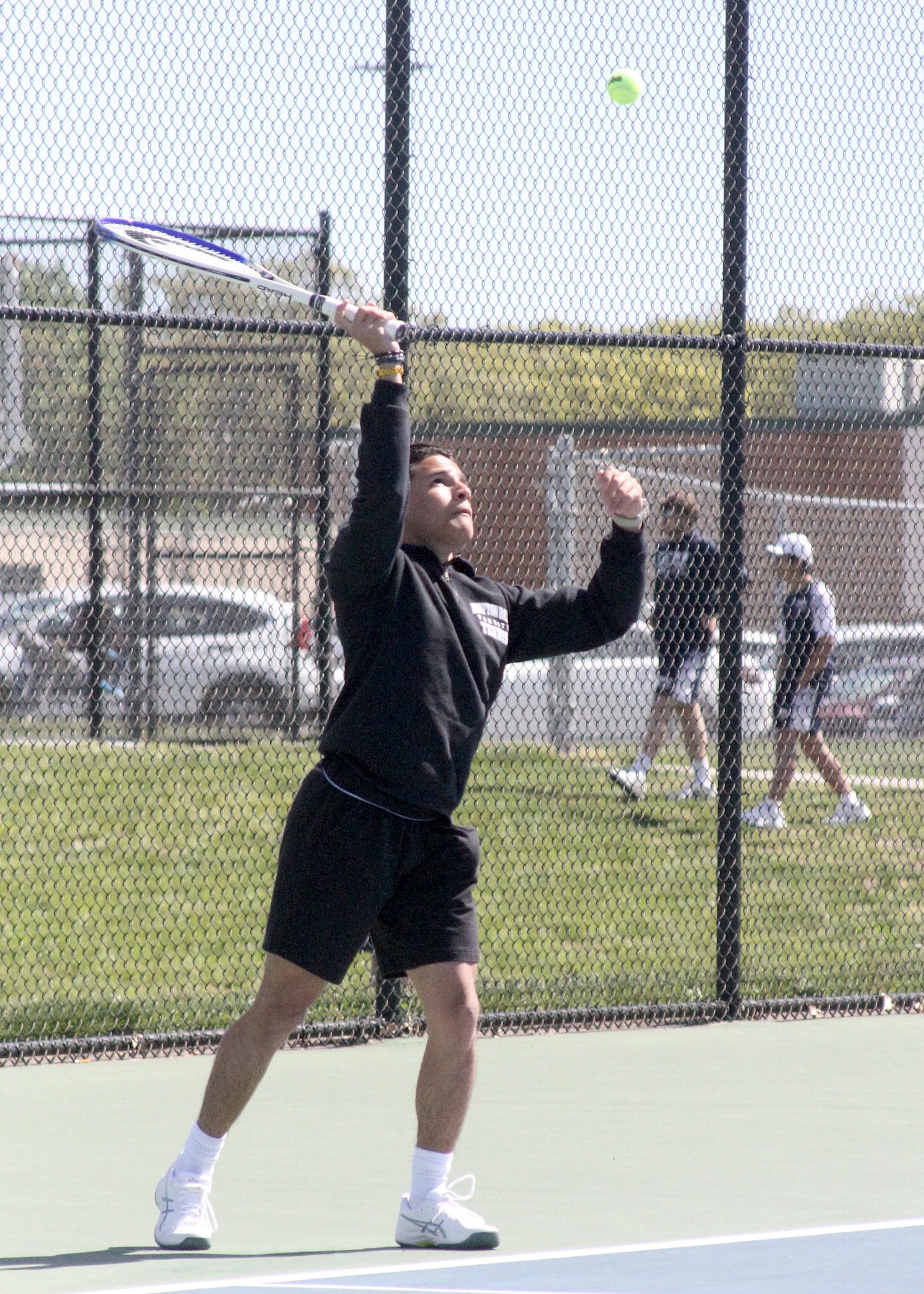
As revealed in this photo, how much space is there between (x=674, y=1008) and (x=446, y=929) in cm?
265

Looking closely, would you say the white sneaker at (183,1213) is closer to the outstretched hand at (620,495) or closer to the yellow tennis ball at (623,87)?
the outstretched hand at (620,495)

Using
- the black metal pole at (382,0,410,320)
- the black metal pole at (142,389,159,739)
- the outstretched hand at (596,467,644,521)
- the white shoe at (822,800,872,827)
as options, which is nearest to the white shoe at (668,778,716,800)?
the white shoe at (822,800,872,827)

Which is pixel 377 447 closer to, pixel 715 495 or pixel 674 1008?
pixel 674 1008

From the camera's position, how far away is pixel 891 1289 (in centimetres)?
354

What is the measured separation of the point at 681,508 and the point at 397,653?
18.2ft

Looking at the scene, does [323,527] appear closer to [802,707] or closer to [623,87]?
[623,87]

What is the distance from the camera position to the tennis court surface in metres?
3.63

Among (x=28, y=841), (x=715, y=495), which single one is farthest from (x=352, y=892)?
(x=715, y=495)

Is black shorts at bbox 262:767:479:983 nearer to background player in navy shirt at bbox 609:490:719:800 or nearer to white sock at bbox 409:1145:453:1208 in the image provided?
white sock at bbox 409:1145:453:1208

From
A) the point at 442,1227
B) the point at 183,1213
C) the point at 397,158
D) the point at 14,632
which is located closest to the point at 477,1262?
the point at 442,1227

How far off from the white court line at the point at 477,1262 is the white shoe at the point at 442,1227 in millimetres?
46

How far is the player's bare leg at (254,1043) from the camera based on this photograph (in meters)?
3.74

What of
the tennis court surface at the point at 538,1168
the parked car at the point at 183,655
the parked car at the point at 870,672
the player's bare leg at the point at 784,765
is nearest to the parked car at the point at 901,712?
the parked car at the point at 870,672

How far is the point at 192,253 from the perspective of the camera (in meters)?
4.34
